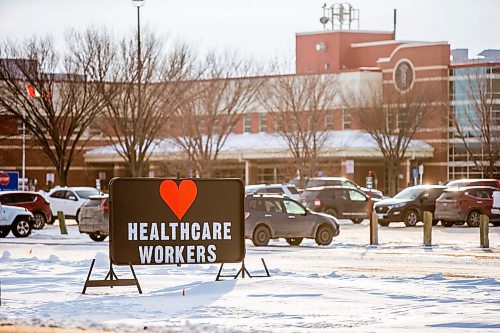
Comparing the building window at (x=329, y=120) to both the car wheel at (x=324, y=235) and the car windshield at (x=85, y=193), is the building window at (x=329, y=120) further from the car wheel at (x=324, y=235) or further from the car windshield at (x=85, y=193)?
the car wheel at (x=324, y=235)

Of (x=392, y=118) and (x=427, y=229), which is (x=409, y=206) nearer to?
(x=427, y=229)

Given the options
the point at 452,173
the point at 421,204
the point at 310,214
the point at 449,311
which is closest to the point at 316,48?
the point at 452,173

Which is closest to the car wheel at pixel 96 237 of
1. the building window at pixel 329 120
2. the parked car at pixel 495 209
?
the parked car at pixel 495 209

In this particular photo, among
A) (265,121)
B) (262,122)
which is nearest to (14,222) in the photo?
(265,121)

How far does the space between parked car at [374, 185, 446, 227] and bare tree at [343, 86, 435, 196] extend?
2939cm

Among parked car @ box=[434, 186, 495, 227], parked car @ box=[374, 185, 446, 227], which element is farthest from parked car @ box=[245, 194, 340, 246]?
parked car @ box=[374, 185, 446, 227]

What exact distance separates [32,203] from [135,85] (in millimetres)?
11286

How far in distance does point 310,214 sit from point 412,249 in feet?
10.9

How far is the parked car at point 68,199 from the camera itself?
50.6 meters

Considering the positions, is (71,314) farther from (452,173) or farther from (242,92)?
(452,173)

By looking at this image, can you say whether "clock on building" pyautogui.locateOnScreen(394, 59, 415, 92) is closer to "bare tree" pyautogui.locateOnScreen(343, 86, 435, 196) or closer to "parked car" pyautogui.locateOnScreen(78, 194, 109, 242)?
"bare tree" pyautogui.locateOnScreen(343, 86, 435, 196)

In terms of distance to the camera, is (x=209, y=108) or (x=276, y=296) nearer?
(x=276, y=296)

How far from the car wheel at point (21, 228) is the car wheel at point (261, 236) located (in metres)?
9.04

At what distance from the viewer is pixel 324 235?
33.2 meters
